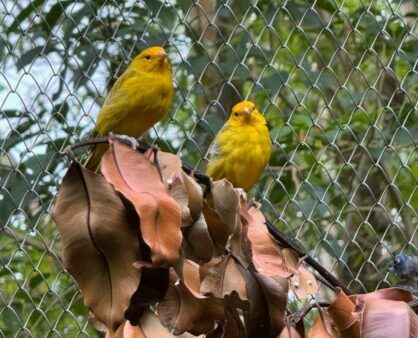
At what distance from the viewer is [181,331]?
1.54m

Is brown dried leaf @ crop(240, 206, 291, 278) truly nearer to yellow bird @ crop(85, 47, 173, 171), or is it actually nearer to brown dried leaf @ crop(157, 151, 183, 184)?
brown dried leaf @ crop(157, 151, 183, 184)

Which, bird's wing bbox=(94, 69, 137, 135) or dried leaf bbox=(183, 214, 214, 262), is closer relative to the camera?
dried leaf bbox=(183, 214, 214, 262)

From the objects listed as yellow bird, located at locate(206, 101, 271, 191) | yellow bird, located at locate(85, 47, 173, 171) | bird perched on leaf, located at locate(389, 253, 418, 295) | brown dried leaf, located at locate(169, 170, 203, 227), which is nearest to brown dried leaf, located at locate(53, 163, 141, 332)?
brown dried leaf, located at locate(169, 170, 203, 227)

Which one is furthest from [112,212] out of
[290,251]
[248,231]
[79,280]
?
[290,251]

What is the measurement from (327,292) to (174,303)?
307cm

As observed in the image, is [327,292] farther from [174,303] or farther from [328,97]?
[174,303]

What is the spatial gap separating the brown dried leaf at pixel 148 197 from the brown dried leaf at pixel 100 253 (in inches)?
1.6

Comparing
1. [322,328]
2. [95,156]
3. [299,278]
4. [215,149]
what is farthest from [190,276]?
[215,149]

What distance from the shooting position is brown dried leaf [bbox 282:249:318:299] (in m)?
1.90

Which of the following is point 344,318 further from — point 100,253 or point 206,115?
point 206,115

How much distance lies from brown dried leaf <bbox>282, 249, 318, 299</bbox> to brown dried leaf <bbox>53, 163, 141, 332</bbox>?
1.62 ft

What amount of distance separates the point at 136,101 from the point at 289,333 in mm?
1829

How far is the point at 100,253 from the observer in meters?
1.46

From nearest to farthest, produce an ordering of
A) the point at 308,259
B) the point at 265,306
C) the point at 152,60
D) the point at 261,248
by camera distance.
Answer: the point at 265,306 < the point at 261,248 < the point at 308,259 < the point at 152,60
